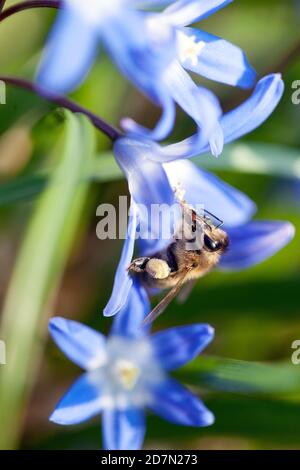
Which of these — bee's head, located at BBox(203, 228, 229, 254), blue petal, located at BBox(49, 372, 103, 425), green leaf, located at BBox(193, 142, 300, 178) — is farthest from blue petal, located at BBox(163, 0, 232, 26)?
blue petal, located at BBox(49, 372, 103, 425)

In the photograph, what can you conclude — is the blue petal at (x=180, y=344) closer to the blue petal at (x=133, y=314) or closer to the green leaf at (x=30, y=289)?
the blue petal at (x=133, y=314)

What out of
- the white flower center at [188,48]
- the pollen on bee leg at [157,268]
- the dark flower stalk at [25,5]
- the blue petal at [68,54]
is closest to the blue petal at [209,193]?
the pollen on bee leg at [157,268]

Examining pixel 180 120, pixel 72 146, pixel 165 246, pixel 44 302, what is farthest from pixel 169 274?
pixel 180 120

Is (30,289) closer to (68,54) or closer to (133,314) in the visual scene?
(133,314)

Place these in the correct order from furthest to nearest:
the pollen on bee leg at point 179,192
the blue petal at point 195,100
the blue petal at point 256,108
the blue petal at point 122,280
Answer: the pollen on bee leg at point 179,192
the blue petal at point 256,108
the blue petal at point 122,280
the blue petal at point 195,100

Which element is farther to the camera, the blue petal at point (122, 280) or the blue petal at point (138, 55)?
the blue petal at point (122, 280)

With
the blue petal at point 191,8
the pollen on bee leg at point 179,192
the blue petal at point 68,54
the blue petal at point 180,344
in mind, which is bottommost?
the blue petal at point 180,344
